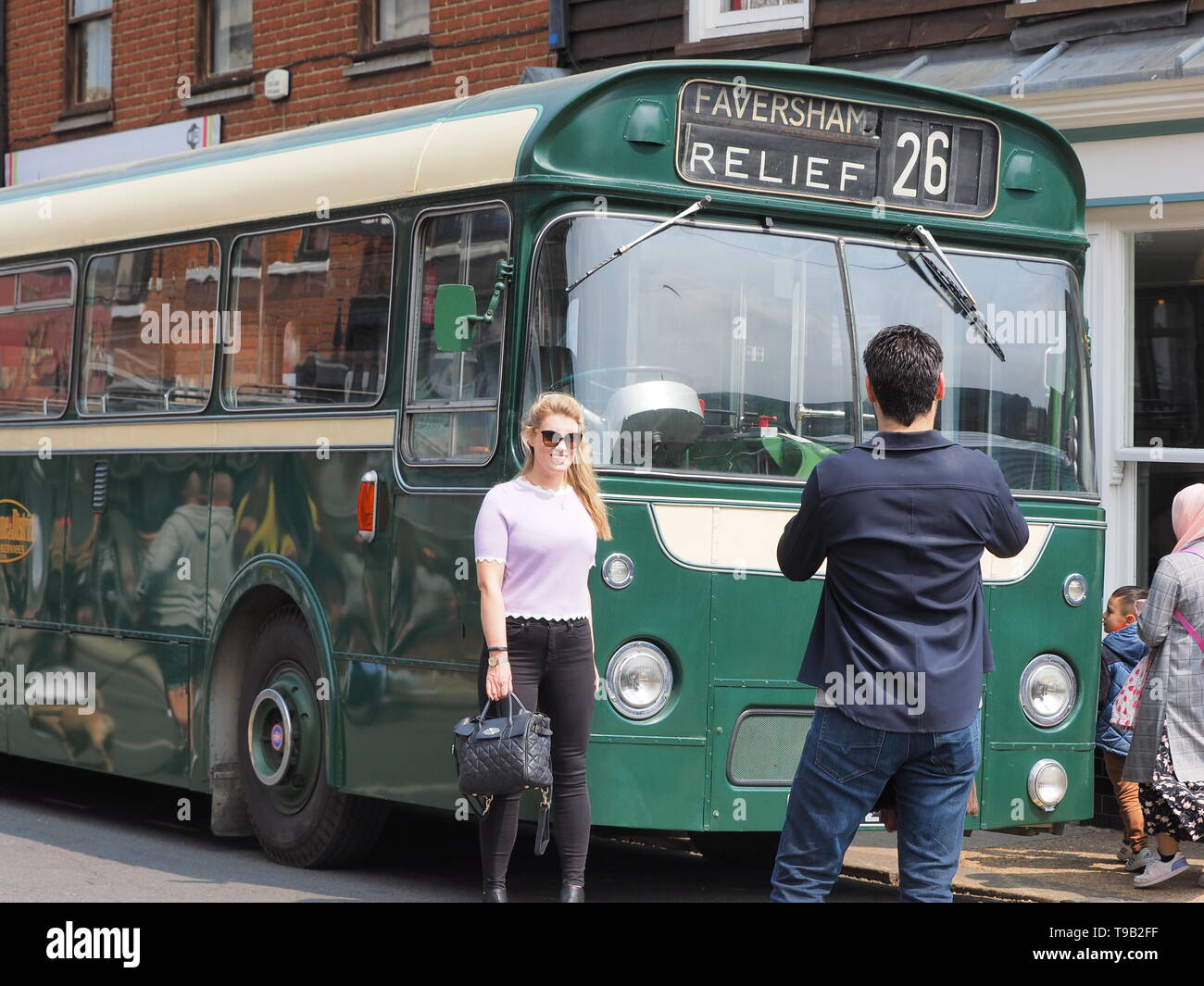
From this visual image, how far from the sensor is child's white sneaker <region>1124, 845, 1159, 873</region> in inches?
349

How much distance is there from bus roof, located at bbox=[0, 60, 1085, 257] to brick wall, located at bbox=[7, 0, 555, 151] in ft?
18.7

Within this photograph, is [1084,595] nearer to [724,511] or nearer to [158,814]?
[724,511]

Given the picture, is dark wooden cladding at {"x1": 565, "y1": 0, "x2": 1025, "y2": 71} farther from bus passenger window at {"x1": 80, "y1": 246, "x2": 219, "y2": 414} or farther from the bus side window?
the bus side window

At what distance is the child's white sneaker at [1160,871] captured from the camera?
8.65 meters

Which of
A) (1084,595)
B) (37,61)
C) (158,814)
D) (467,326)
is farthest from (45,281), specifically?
(37,61)

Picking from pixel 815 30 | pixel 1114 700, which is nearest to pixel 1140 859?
pixel 1114 700

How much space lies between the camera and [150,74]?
18062mm

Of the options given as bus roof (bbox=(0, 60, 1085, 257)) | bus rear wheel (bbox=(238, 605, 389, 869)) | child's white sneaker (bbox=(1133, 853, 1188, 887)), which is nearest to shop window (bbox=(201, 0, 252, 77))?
bus roof (bbox=(0, 60, 1085, 257))

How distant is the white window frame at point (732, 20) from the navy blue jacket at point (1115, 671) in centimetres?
533

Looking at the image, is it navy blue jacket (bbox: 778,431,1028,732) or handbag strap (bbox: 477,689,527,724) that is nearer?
navy blue jacket (bbox: 778,431,1028,732)

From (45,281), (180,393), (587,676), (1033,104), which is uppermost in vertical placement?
(1033,104)

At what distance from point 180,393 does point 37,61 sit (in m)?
11.8

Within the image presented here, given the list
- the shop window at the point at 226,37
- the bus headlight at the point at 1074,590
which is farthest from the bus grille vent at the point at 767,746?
the shop window at the point at 226,37

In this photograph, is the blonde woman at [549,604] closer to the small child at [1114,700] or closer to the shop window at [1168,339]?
the small child at [1114,700]
